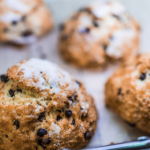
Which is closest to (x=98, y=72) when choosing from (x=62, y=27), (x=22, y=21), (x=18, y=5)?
(x=62, y=27)

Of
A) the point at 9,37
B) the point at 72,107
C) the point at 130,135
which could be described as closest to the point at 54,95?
the point at 72,107

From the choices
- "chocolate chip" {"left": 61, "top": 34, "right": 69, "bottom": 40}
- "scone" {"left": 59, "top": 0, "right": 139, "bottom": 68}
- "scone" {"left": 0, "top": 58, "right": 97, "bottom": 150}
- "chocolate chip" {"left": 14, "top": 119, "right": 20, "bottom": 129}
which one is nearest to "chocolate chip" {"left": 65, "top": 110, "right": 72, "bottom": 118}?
"scone" {"left": 0, "top": 58, "right": 97, "bottom": 150}

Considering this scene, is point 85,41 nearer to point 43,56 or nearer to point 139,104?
point 43,56

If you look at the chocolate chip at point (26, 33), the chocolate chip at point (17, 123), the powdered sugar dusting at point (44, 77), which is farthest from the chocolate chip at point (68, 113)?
the chocolate chip at point (26, 33)

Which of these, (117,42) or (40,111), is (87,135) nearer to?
(40,111)

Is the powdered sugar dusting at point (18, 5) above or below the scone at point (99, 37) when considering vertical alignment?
above

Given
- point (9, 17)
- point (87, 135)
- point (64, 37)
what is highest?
point (9, 17)

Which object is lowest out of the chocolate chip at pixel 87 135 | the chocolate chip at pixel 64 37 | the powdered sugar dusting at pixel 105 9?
the chocolate chip at pixel 87 135

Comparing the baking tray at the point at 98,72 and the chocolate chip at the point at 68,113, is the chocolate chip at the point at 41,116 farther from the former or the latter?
the baking tray at the point at 98,72
